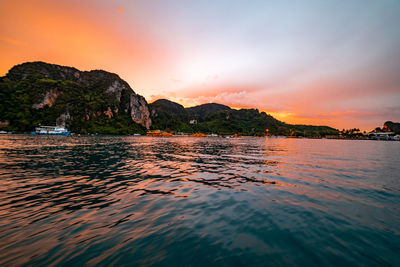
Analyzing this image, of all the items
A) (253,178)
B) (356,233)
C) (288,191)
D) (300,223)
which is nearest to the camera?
(356,233)

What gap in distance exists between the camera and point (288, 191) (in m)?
14.4

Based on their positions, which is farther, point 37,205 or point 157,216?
point 37,205

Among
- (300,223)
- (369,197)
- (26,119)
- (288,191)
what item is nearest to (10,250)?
(300,223)

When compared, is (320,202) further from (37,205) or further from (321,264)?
(37,205)

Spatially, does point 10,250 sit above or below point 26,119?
below

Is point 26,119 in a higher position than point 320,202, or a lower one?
higher

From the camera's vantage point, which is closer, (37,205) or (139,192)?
(37,205)

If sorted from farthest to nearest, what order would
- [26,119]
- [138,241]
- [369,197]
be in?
[26,119] → [369,197] → [138,241]

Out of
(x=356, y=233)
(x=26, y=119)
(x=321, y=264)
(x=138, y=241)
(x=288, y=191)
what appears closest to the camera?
(x=321, y=264)

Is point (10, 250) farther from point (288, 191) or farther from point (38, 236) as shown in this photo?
point (288, 191)

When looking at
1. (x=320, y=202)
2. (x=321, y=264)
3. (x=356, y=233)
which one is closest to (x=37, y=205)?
(x=321, y=264)

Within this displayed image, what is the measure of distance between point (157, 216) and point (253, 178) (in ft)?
41.9

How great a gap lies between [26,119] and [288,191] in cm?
25725

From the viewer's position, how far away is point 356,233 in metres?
7.96
